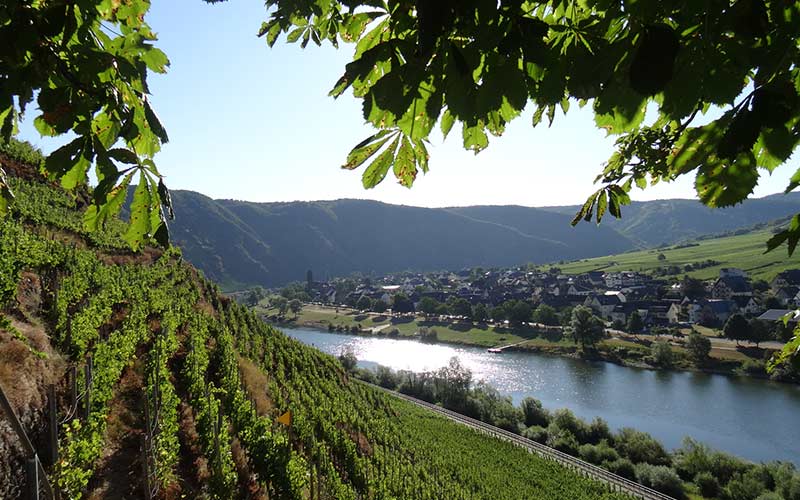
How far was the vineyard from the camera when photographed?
6328 millimetres

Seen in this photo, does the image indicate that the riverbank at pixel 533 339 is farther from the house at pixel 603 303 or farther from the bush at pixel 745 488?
the bush at pixel 745 488

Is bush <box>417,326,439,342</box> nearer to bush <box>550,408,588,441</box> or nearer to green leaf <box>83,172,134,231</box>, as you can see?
bush <box>550,408,588,441</box>

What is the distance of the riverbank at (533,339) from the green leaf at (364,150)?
49.2 metres

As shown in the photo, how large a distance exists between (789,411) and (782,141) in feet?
148

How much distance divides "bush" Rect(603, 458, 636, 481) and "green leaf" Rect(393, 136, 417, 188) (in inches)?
1216

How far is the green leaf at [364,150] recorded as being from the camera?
1.38 meters

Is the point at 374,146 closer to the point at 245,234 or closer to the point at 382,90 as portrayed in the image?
the point at 382,90

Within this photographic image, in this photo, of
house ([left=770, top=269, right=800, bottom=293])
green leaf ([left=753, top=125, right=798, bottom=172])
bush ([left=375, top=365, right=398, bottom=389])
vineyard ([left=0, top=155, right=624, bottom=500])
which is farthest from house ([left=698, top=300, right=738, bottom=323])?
green leaf ([left=753, top=125, right=798, bottom=172])

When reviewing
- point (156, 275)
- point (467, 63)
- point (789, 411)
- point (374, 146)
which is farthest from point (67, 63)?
point (789, 411)

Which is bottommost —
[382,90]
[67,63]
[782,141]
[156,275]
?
[156,275]

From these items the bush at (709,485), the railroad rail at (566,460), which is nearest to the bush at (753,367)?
the bush at (709,485)

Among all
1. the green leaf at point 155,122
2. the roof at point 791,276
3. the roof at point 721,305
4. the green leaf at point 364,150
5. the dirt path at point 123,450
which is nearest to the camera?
the green leaf at point 364,150

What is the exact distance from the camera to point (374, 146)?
4.58ft

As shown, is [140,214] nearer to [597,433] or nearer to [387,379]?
[597,433]
